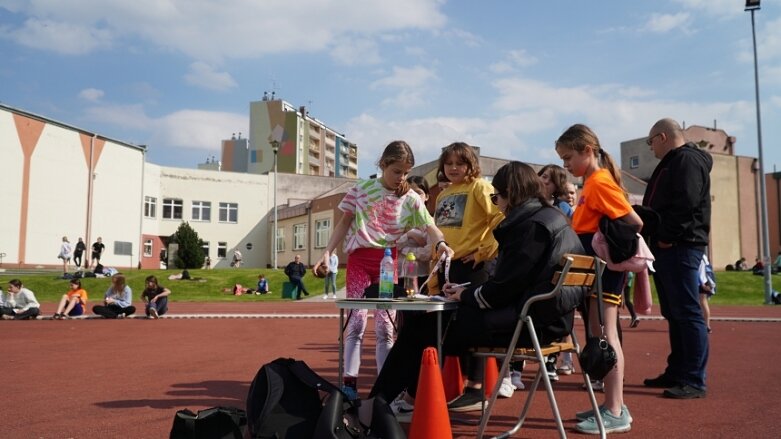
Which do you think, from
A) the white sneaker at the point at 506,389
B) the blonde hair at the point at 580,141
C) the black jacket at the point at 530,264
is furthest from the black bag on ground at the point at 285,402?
the blonde hair at the point at 580,141

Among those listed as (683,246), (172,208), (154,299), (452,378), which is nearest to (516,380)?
(452,378)

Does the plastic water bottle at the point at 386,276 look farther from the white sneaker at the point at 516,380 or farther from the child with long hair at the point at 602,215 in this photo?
the white sneaker at the point at 516,380

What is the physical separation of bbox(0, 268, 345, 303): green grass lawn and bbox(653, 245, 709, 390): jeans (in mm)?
22666

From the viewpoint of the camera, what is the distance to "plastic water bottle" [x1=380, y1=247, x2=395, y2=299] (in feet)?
14.9

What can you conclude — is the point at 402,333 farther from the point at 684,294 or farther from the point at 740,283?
the point at 740,283

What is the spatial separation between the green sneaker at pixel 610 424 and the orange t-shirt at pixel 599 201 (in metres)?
1.36

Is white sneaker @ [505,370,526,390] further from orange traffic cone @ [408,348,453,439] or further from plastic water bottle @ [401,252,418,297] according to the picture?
orange traffic cone @ [408,348,453,439]

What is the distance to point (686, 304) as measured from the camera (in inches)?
223

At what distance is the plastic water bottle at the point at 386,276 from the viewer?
4.53 metres

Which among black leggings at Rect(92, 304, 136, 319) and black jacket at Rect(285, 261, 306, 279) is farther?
black jacket at Rect(285, 261, 306, 279)

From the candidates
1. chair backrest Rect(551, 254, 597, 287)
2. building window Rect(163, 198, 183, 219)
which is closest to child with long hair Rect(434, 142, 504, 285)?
chair backrest Rect(551, 254, 597, 287)

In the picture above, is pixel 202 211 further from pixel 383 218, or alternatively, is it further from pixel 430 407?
pixel 430 407

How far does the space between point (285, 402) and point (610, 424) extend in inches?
85.5

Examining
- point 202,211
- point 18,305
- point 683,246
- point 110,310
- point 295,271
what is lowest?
point 110,310
